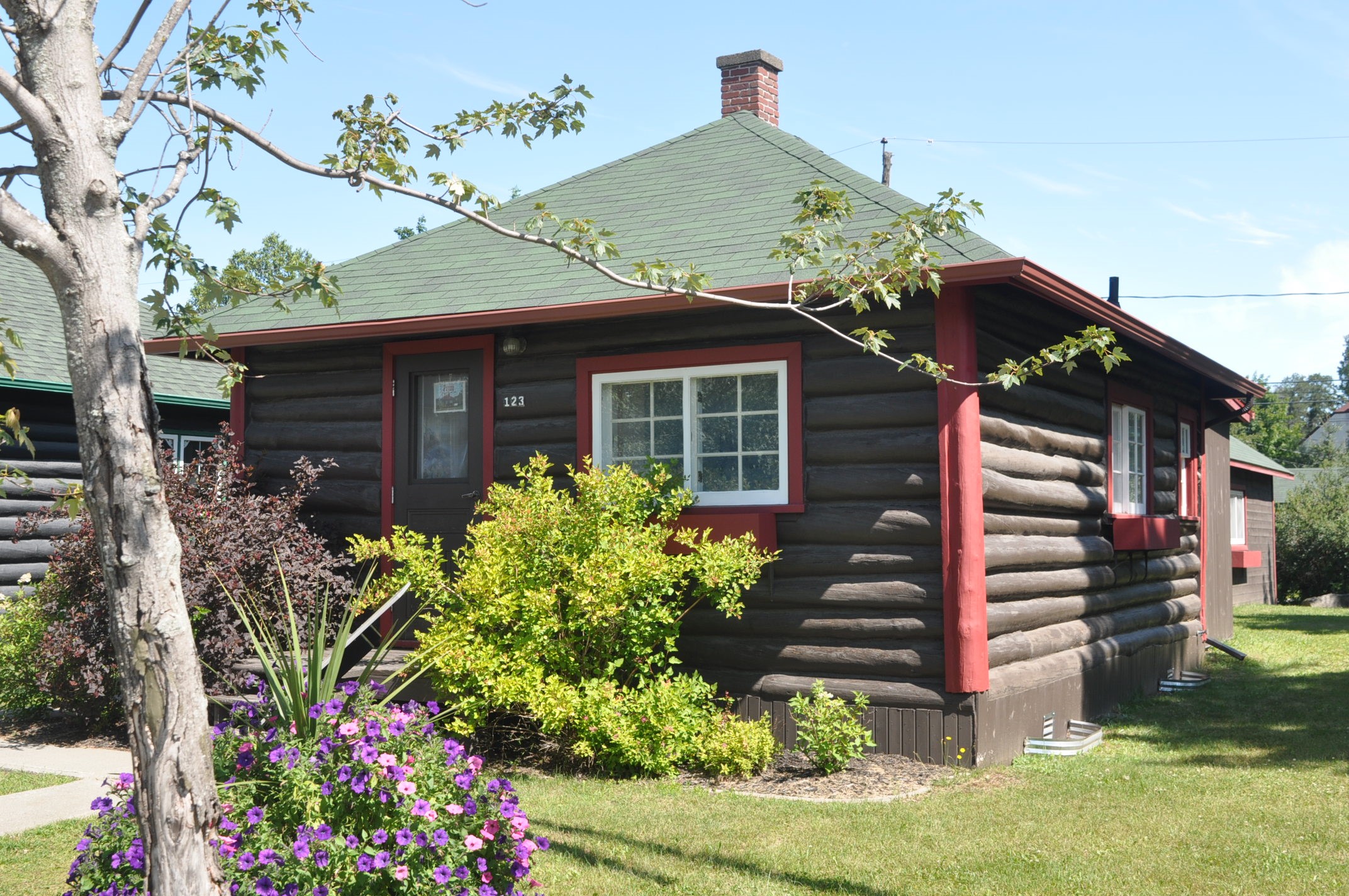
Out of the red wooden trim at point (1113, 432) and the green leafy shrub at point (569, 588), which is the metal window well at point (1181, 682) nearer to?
the red wooden trim at point (1113, 432)

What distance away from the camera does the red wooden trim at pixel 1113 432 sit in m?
10.5

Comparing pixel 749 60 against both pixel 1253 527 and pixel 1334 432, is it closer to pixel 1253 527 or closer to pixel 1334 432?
pixel 1253 527

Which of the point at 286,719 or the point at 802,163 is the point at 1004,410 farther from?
the point at 286,719

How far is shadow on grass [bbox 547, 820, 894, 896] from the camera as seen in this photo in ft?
17.3

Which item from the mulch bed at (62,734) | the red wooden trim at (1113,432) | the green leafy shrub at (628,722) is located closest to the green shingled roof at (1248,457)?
the red wooden trim at (1113,432)

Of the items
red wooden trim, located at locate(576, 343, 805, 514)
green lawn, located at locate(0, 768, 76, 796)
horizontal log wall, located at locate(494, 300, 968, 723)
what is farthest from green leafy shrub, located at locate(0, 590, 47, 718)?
horizontal log wall, located at locate(494, 300, 968, 723)

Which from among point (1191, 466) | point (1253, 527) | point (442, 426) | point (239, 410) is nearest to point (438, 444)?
point (442, 426)

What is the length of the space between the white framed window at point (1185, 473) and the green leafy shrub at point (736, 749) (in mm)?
7231

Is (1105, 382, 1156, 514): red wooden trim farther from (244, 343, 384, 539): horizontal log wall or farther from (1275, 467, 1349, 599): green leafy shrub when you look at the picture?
(1275, 467, 1349, 599): green leafy shrub

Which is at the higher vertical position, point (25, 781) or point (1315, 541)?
point (1315, 541)

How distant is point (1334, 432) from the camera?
234 feet

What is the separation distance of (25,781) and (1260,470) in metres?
22.9

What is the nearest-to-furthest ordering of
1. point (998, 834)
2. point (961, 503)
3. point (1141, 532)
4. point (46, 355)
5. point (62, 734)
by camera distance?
1. point (998, 834)
2. point (961, 503)
3. point (62, 734)
4. point (1141, 532)
5. point (46, 355)

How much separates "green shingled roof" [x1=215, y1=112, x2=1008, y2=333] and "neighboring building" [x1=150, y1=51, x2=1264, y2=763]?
0.12 feet
